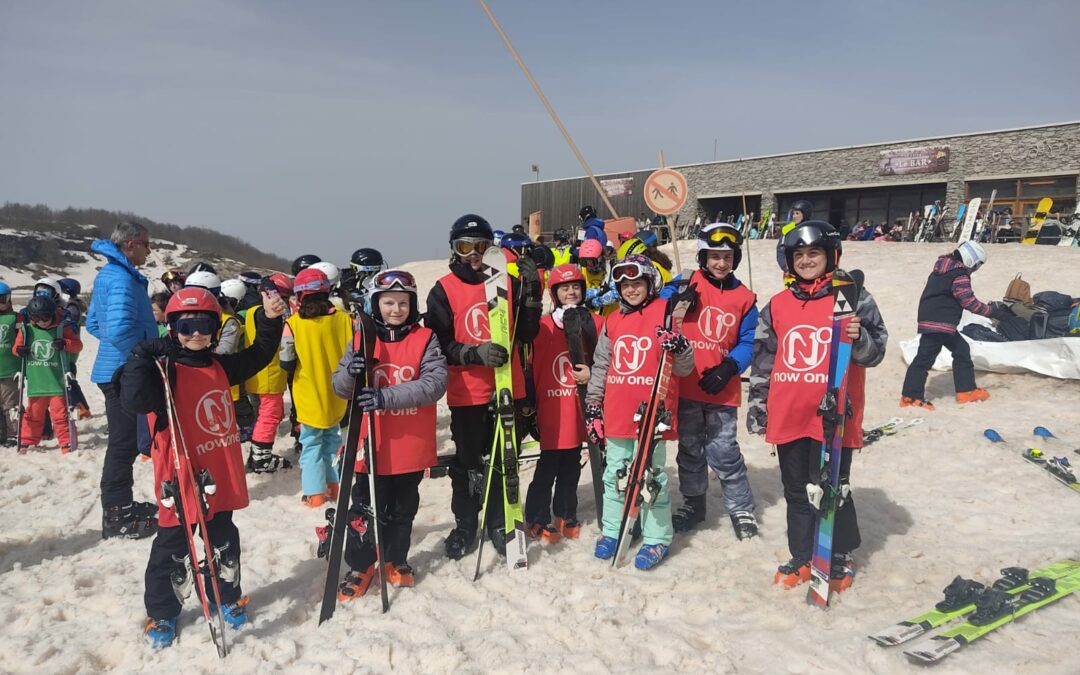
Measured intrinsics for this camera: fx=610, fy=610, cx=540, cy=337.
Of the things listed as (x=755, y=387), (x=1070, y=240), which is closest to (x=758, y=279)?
(x=1070, y=240)

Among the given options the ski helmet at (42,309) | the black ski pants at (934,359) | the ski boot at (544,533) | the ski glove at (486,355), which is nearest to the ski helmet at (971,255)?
the black ski pants at (934,359)

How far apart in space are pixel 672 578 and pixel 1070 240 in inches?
820

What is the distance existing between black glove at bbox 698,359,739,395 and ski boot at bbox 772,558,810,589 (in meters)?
1.20

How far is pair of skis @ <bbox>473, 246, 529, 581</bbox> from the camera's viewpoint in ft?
13.2

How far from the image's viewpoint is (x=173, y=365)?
3191mm

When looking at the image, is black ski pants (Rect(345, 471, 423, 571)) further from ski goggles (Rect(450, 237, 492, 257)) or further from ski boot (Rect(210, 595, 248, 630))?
ski goggles (Rect(450, 237, 492, 257))

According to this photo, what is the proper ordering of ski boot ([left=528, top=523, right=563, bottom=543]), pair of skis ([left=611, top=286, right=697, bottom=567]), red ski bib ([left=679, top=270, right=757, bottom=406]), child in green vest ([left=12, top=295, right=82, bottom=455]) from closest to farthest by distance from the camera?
pair of skis ([left=611, top=286, right=697, bottom=567]), red ski bib ([left=679, top=270, right=757, bottom=406]), ski boot ([left=528, top=523, right=563, bottom=543]), child in green vest ([left=12, top=295, right=82, bottom=455])

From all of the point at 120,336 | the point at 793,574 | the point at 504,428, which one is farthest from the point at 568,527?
the point at 120,336

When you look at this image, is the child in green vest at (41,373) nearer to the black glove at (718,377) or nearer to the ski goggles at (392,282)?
the ski goggles at (392,282)

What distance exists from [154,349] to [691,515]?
152 inches

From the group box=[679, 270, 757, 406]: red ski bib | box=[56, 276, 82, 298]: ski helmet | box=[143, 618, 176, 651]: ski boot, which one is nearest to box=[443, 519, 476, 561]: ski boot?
box=[143, 618, 176, 651]: ski boot

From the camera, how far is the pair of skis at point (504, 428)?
402 cm

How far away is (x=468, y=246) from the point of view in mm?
4215

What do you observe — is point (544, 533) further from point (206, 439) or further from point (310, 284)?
point (310, 284)
